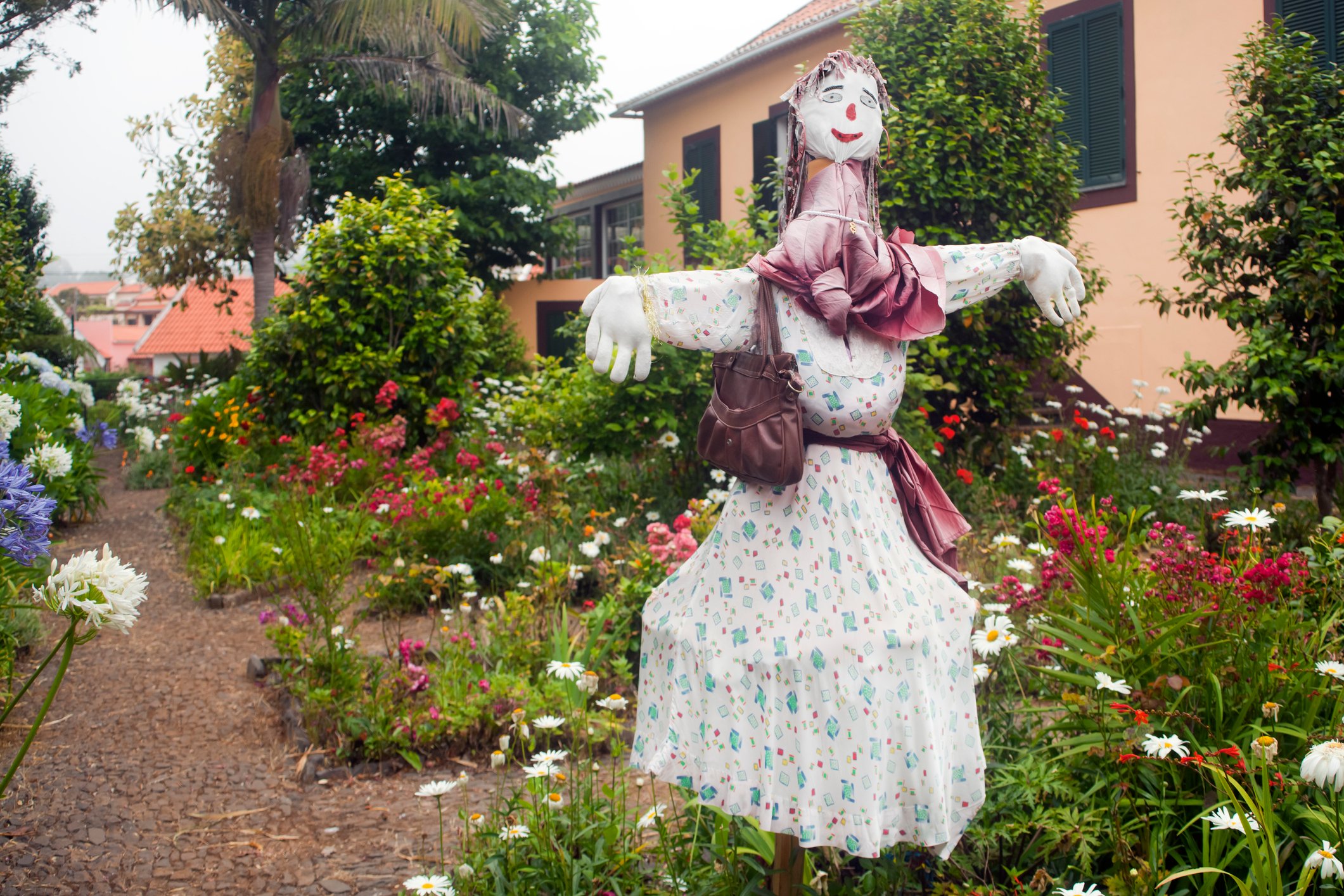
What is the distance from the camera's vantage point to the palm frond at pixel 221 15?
10.4m

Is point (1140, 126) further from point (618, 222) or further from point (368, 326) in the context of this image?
point (618, 222)

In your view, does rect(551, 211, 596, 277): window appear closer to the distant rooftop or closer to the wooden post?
the distant rooftop

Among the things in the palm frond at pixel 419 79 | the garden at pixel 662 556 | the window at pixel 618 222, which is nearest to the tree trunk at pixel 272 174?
the palm frond at pixel 419 79

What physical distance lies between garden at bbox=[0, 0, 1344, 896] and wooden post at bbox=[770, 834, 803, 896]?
8 centimetres

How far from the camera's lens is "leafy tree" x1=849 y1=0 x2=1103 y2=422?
5930 millimetres

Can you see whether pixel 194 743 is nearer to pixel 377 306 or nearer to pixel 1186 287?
pixel 377 306

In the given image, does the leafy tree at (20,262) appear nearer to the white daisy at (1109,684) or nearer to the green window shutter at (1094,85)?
the white daisy at (1109,684)

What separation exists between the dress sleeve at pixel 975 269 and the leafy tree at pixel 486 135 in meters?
11.9

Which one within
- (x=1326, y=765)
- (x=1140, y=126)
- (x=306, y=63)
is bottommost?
(x=1326, y=765)

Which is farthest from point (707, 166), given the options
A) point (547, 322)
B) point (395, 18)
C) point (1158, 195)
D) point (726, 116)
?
point (1158, 195)

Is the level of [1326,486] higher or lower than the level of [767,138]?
lower

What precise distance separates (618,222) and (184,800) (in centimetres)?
1603

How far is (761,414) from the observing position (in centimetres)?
208

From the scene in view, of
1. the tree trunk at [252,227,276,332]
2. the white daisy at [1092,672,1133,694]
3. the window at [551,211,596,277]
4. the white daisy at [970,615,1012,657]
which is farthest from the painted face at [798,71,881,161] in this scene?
the window at [551,211,596,277]
